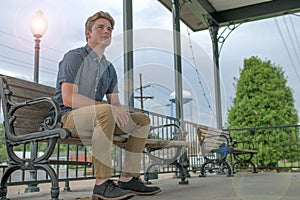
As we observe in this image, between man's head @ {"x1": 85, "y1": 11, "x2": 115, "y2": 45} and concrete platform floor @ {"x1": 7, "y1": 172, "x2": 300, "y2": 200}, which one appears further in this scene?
man's head @ {"x1": 85, "y1": 11, "x2": 115, "y2": 45}

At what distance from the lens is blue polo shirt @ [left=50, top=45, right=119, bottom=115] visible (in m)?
1.86

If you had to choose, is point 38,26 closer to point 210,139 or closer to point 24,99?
point 24,99

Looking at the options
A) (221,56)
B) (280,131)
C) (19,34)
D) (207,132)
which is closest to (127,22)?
(19,34)

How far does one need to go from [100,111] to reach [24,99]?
63cm

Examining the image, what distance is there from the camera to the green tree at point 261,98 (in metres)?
7.72

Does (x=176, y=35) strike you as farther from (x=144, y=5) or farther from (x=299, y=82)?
(x=299, y=82)

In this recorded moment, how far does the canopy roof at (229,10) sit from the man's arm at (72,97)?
3961 mm

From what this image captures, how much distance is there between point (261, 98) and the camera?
25.7 ft

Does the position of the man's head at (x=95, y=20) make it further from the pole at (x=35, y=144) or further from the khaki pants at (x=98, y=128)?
the pole at (x=35, y=144)

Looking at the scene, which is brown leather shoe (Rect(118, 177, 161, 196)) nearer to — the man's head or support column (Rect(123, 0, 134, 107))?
the man's head

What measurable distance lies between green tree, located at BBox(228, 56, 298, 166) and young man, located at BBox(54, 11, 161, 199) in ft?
18.8

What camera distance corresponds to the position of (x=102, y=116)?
1.68m

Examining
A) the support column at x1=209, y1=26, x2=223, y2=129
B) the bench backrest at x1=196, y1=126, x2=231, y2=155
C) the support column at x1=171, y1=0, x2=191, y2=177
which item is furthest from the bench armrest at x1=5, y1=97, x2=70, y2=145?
the support column at x1=209, y1=26, x2=223, y2=129

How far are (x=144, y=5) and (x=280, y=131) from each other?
4.19 meters
